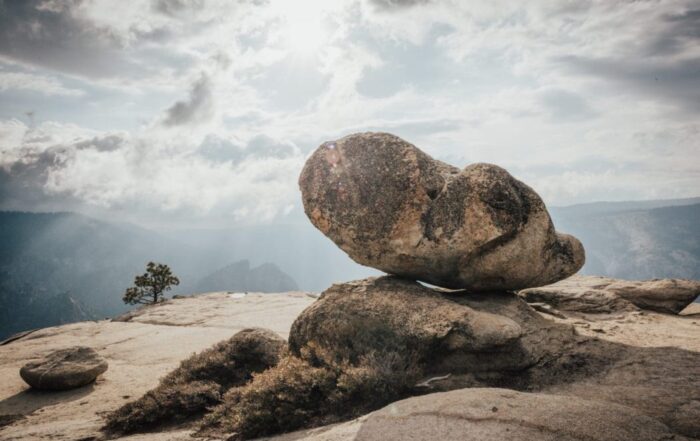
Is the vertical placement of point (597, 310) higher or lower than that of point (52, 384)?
higher

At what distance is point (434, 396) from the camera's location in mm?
7109

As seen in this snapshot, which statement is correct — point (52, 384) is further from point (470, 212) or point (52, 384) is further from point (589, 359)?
point (589, 359)

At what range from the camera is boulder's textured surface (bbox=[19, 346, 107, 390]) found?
1348 cm

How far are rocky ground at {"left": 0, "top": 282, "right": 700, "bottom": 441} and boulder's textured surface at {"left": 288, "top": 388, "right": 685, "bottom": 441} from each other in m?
0.02

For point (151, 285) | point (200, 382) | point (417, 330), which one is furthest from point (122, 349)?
point (151, 285)

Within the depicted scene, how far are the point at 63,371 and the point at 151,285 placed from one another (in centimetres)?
2629

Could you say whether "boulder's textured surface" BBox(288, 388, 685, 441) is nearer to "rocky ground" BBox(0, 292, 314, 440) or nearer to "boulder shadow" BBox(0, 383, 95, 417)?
"rocky ground" BBox(0, 292, 314, 440)

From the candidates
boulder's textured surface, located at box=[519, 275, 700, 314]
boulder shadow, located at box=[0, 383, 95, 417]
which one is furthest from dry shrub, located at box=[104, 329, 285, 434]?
boulder's textured surface, located at box=[519, 275, 700, 314]

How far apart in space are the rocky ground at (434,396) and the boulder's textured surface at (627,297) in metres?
0.45

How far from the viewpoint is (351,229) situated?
38.2 feet

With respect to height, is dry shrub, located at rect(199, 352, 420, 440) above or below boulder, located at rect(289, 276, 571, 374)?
below

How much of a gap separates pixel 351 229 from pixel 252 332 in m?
5.16

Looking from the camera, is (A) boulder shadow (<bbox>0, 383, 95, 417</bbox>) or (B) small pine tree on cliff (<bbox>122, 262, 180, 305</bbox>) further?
(B) small pine tree on cliff (<bbox>122, 262, 180, 305</bbox>)

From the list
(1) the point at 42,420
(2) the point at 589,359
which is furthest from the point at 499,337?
(1) the point at 42,420
